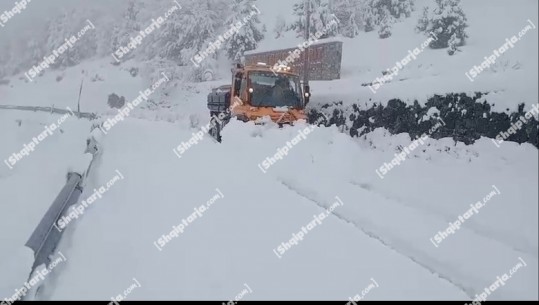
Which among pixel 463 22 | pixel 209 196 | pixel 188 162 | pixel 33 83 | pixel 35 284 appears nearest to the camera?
pixel 35 284

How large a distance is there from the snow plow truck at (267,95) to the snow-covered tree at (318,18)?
53.1 feet

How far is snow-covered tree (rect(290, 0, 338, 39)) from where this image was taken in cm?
2733

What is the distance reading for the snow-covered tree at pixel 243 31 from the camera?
112ft

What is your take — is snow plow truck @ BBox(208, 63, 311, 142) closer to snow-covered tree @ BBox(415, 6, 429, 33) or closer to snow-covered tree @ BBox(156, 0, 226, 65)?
snow-covered tree @ BBox(415, 6, 429, 33)

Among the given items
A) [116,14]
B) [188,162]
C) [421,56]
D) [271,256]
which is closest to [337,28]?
[421,56]

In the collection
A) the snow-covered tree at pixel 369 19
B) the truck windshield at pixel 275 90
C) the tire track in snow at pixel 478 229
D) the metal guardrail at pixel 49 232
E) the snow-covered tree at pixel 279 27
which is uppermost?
the metal guardrail at pixel 49 232

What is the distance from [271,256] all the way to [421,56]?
18979 mm

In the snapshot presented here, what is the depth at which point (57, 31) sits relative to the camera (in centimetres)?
6412

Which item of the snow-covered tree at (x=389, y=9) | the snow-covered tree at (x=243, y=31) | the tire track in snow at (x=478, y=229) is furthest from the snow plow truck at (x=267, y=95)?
the snow-covered tree at (x=243, y=31)

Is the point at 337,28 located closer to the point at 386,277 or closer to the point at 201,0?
the point at 201,0

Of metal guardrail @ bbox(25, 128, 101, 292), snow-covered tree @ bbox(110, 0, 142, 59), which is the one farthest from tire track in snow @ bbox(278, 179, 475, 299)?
snow-covered tree @ bbox(110, 0, 142, 59)

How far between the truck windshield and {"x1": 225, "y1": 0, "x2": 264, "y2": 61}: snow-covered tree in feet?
74.1

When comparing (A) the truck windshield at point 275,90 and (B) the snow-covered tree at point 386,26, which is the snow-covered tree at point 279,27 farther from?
(A) the truck windshield at point 275,90

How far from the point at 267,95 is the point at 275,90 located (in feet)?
1.08
